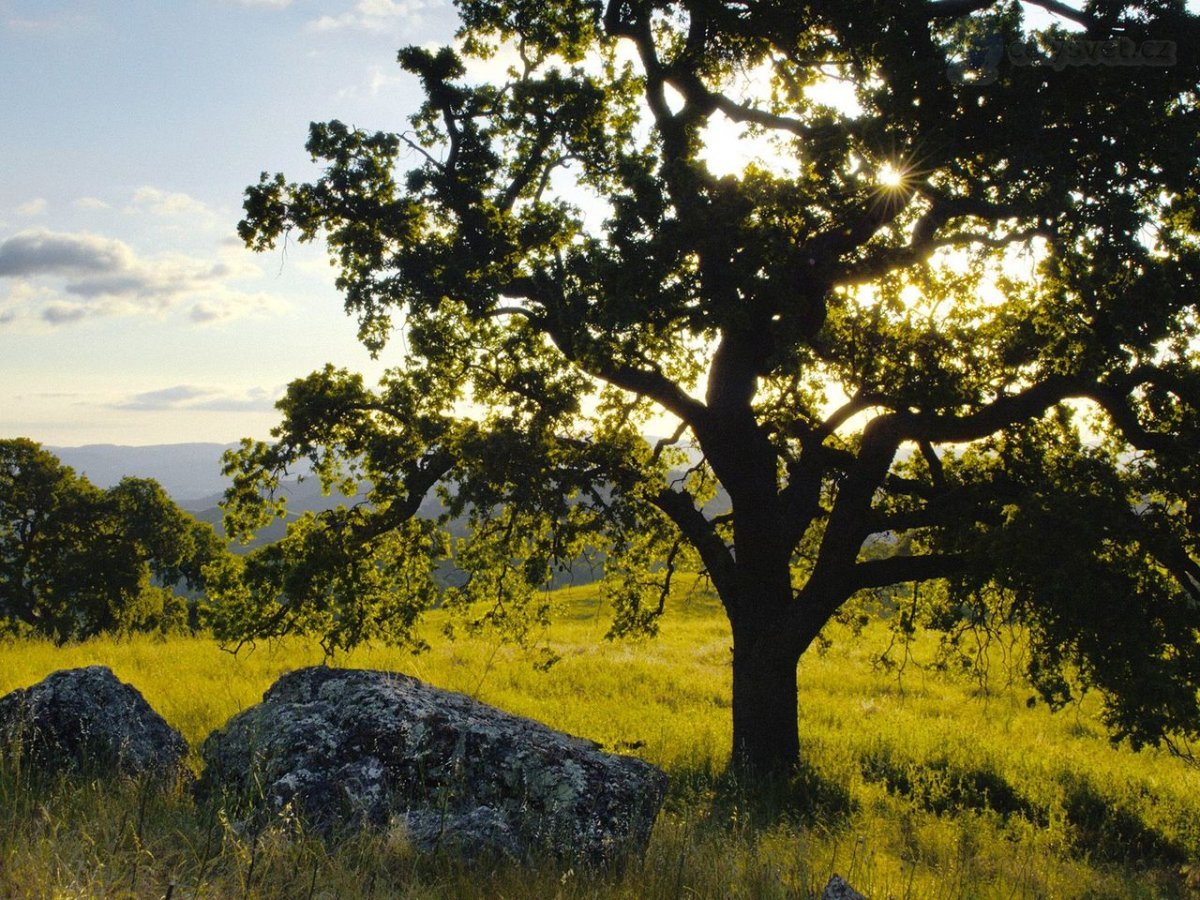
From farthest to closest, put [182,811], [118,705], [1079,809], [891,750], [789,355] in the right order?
[891,750]
[1079,809]
[789,355]
[118,705]
[182,811]

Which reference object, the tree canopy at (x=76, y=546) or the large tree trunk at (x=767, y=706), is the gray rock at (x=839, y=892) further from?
the tree canopy at (x=76, y=546)

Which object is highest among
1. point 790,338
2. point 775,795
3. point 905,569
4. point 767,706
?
point 790,338

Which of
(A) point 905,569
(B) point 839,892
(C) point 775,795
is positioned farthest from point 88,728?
(A) point 905,569

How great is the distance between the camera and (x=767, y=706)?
14844mm

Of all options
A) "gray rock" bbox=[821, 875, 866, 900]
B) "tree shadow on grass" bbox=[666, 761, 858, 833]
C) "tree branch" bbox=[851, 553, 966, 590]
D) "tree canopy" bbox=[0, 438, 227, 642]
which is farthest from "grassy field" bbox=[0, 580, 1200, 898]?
"tree canopy" bbox=[0, 438, 227, 642]

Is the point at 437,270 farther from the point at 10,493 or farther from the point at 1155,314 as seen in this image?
the point at 10,493

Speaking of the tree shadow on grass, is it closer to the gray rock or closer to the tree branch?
the tree branch

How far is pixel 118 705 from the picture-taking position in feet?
27.5

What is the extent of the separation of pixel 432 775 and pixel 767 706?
9260 mm

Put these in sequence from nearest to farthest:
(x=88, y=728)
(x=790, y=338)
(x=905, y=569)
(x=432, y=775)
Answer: (x=432, y=775) < (x=88, y=728) < (x=790, y=338) < (x=905, y=569)

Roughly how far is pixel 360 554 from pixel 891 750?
12.2 m

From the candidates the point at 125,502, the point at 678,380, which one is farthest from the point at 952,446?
the point at 125,502

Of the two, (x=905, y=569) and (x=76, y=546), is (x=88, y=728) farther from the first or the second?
(x=76, y=546)

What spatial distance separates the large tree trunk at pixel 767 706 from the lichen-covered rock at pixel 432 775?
760 cm
